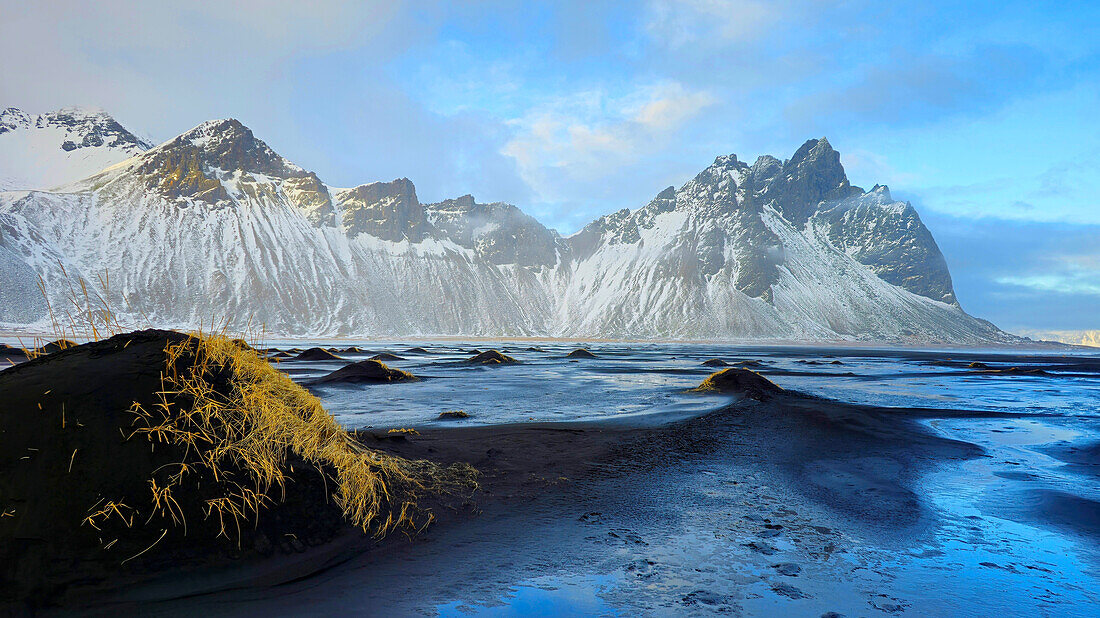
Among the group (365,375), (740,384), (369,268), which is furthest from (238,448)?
(369,268)

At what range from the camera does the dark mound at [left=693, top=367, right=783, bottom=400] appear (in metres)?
19.3

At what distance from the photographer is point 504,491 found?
7137 mm

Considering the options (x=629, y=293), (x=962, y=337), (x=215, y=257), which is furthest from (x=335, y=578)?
(x=962, y=337)

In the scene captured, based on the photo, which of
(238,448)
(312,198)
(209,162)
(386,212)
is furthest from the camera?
(386,212)

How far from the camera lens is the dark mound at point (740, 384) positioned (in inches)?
759

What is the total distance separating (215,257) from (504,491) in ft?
493

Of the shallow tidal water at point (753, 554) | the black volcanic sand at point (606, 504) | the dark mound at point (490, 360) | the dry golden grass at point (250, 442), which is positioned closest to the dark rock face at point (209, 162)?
the dark mound at point (490, 360)

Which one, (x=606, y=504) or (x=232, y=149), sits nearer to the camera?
(x=606, y=504)

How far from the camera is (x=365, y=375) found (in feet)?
84.0

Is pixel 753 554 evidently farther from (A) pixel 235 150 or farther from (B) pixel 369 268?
(A) pixel 235 150

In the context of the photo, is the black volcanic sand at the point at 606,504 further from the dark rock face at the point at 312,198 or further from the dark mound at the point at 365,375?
the dark rock face at the point at 312,198

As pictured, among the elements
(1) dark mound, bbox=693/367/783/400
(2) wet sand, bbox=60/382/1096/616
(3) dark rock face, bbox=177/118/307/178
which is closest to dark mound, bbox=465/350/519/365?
(1) dark mound, bbox=693/367/783/400

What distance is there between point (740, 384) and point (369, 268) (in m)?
147

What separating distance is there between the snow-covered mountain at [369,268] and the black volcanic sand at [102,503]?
12993cm
